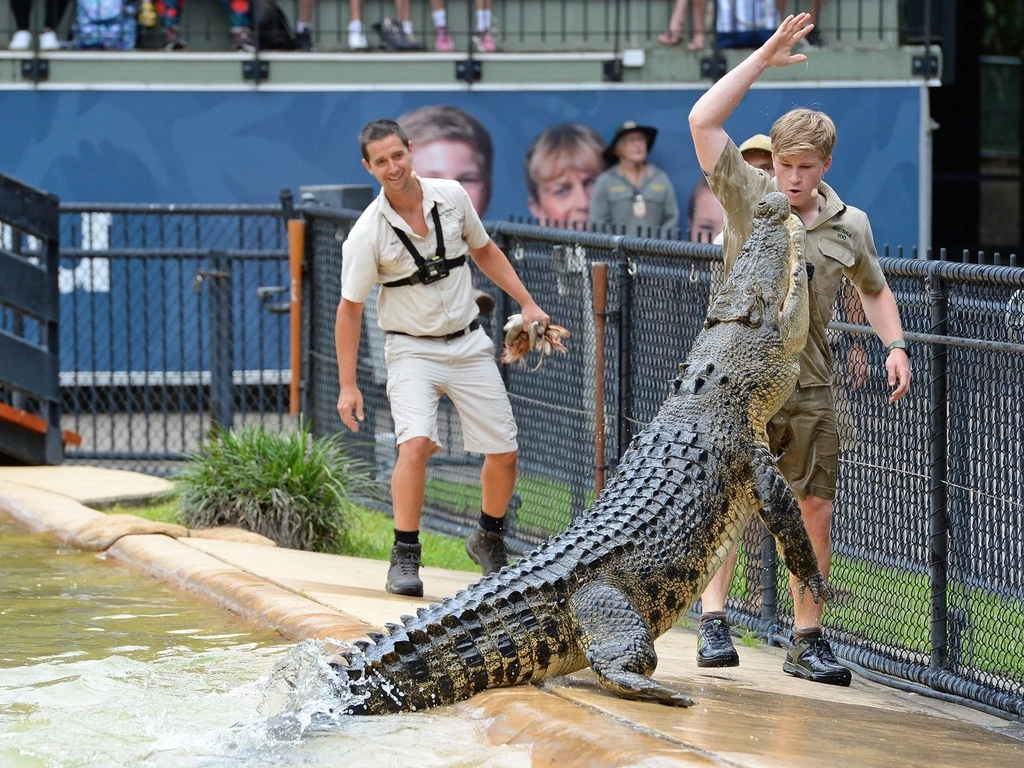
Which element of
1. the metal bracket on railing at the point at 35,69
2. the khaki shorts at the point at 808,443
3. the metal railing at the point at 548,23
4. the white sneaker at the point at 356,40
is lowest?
the khaki shorts at the point at 808,443

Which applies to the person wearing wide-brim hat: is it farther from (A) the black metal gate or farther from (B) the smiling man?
(B) the smiling man

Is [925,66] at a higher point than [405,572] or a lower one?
higher

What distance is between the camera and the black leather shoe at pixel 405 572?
579cm

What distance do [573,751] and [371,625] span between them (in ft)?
4.81

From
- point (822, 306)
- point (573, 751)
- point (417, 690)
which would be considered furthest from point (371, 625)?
point (822, 306)

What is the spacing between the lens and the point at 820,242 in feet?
16.0

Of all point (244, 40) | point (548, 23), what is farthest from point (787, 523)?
point (548, 23)

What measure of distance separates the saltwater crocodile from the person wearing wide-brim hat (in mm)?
7158

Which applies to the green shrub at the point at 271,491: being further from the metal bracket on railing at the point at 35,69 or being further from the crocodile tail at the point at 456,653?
the metal bracket on railing at the point at 35,69

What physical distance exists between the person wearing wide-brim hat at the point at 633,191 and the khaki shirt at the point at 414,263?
5.95m

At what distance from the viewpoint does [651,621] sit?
4.49m

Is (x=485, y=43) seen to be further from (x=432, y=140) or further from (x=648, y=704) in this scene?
(x=648, y=704)

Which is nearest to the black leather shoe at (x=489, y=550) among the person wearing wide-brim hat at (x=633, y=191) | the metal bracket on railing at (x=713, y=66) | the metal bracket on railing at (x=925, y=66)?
the person wearing wide-brim hat at (x=633, y=191)

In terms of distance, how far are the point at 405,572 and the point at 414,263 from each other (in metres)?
1.24
